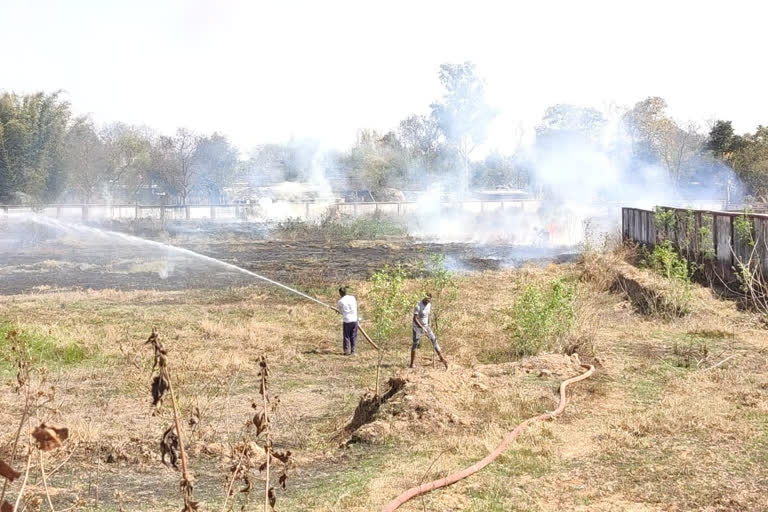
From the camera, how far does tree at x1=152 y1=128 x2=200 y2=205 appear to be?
66875 millimetres

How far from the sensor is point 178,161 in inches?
2717

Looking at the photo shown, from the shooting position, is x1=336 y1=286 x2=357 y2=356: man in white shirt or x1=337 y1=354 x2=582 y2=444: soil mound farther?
x1=336 y1=286 x2=357 y2=356: man in white shirt

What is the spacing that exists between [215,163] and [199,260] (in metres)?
37.1

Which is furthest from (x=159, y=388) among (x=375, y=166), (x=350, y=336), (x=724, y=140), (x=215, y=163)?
(x=375, y=166)

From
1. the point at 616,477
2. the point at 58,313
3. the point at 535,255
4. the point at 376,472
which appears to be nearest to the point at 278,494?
the point at 376,472

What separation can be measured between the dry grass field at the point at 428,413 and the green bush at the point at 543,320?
311mm

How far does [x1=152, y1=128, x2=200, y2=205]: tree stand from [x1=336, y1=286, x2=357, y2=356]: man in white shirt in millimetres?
54333

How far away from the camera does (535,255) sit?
35.0 m

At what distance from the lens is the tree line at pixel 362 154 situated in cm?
5638

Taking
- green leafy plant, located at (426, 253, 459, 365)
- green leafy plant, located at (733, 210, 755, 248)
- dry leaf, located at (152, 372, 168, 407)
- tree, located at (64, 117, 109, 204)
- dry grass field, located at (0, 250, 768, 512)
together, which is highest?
tree, located at (64, 117, 109, 204)

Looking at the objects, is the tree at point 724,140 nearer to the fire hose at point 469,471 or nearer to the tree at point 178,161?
the tree at point 178,161

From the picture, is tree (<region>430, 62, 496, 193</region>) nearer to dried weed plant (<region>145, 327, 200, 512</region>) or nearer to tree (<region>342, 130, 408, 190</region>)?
tree (<region>342, 130, 408, 190</region>)

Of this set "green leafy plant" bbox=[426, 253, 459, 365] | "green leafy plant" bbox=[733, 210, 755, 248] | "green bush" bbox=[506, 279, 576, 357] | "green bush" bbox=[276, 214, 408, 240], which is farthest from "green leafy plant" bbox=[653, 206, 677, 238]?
"green bush" bbox=[276, 214, 408, 240]

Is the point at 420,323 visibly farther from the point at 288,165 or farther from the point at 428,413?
the point at 288,165
